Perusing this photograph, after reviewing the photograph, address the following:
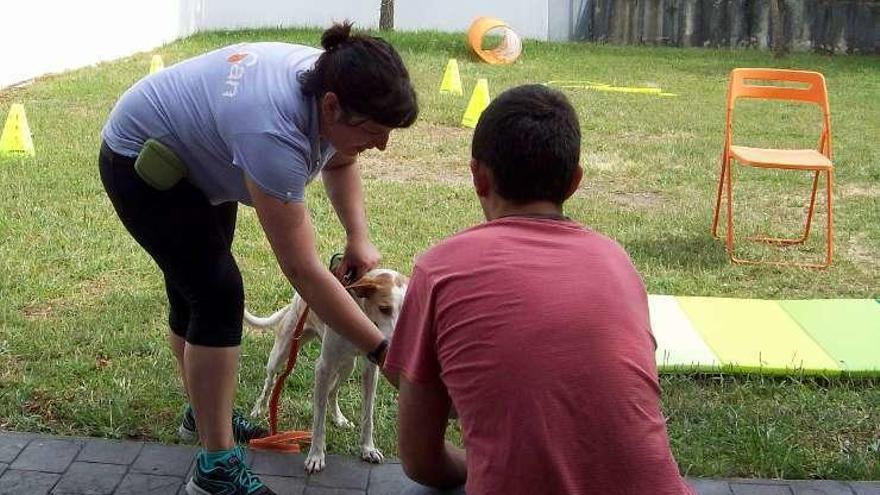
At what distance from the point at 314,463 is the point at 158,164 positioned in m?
1.22

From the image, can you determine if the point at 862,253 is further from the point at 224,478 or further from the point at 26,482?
the point at 26,482

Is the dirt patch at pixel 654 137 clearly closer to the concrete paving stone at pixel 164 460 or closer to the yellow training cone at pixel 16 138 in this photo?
the yellow training cone at pixel 16 138

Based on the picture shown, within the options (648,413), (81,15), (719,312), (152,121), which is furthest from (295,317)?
(81,15)

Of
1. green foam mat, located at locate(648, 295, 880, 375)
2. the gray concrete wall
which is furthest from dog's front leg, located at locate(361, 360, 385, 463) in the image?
the gray concrete wall

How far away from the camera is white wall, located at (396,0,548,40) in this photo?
20469 mm

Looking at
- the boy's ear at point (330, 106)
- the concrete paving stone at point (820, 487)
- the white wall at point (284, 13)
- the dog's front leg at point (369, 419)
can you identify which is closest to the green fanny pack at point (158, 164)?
the boy's ear at point (330, 106)

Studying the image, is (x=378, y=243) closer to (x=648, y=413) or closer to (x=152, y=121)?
(x=152, y=121)

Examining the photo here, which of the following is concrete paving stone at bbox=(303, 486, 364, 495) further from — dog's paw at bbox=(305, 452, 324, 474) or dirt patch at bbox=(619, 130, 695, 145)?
dirt patch at bbox=(619, 130, 695, 145)

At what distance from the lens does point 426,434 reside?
86.4 inches

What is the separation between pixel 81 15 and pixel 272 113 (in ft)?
40.9

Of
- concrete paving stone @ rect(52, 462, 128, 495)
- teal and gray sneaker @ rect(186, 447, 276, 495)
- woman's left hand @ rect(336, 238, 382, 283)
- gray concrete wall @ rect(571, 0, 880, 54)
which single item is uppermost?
woman's left hand @ rect(336, 238, 382, 283)

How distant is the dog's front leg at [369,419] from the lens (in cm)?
371

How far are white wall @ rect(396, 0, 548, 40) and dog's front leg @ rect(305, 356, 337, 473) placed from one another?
1739 cm

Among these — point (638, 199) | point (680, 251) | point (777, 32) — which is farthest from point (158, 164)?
point (777, 32)
